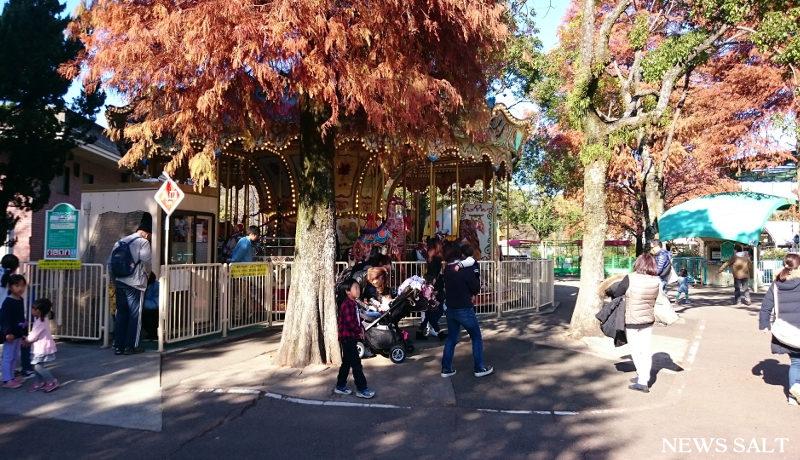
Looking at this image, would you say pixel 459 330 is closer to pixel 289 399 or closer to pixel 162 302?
pixel 289 399

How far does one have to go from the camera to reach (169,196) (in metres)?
8.06

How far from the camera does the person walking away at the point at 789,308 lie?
5.88 meters

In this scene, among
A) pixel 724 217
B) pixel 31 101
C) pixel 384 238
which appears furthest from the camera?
pixel 724 217

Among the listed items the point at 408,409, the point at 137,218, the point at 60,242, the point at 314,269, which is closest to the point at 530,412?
the point at 408,409

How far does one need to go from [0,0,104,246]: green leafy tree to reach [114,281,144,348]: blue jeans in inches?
229

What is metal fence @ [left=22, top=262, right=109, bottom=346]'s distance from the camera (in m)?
8.36

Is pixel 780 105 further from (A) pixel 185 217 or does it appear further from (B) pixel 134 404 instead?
(B) pixel 134 404

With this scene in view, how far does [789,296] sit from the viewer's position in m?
5.96

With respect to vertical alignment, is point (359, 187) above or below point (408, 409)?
above

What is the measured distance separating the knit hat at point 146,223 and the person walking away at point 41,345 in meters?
2.28

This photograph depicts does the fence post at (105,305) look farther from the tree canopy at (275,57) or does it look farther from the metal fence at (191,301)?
the tree canopy at (275,57)

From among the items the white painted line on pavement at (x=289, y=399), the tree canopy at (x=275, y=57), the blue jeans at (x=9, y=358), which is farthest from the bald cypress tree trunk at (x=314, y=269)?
the blue jeans at (x=9, y=358)

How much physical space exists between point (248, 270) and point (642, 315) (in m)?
6.33

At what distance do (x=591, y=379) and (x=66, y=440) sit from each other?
5735 mm
